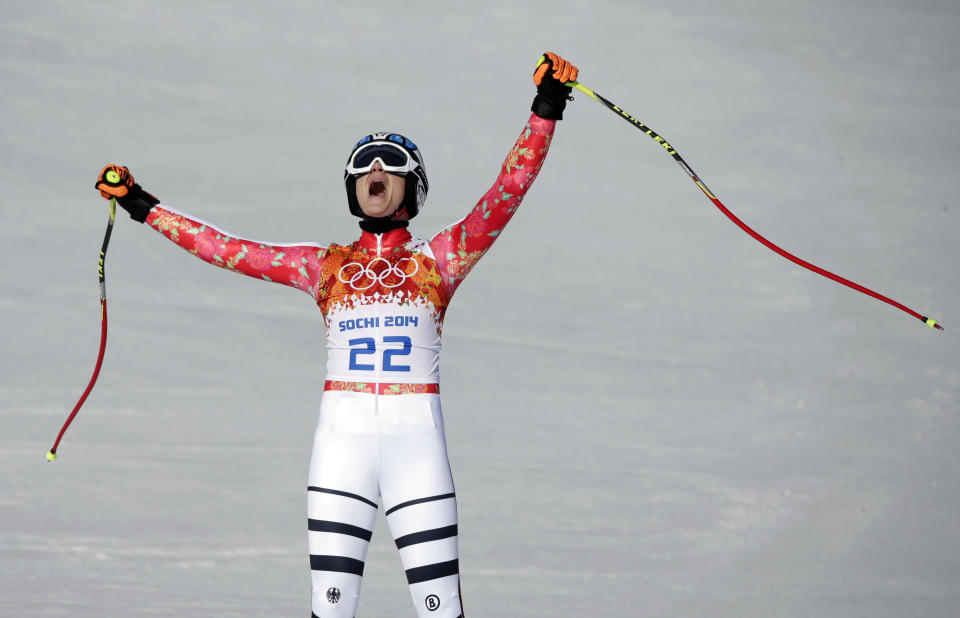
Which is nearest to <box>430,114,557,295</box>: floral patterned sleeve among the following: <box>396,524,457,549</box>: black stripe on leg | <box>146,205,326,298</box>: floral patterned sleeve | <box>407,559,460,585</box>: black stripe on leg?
<box>146,205,326,298</box>: floral patterned sleeve

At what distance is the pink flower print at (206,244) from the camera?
4.80 m

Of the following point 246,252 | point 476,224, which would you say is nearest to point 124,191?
point 246,252

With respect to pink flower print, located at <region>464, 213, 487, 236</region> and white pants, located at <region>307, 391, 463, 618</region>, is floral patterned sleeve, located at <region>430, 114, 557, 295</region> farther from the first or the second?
white pants, located at <region>307, 391, 463, 618</region>

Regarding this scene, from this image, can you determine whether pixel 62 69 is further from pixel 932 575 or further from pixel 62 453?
pixel 932 575

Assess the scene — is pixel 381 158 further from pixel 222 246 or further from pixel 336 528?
pixel 336 528

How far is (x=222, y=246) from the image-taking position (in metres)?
4.80

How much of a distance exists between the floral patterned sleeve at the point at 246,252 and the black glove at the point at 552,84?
93cm

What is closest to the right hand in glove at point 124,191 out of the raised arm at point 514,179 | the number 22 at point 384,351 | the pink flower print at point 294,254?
the pink flower print at point 294,254

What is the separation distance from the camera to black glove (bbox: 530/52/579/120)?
4.46 m

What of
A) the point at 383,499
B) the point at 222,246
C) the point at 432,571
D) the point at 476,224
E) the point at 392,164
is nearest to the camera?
the point at 432,571

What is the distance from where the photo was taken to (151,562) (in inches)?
255

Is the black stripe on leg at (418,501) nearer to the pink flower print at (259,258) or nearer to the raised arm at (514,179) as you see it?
the raised arm at (514,179)

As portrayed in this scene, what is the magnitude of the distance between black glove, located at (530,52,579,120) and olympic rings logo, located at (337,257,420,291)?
67 cm

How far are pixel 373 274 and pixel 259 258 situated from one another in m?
0.44
